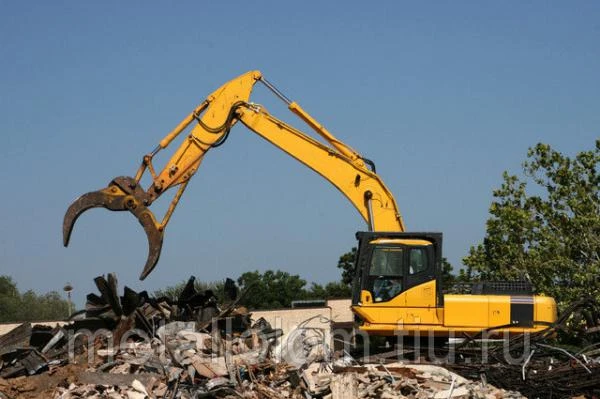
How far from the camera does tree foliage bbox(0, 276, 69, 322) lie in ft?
117

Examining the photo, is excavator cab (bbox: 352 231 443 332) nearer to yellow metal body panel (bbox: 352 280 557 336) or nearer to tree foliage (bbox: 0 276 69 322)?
yellow metal body panel (bbox: 352 280 557 336)

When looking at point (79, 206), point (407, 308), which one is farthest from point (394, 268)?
point (79, 206)

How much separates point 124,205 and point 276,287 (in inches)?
804

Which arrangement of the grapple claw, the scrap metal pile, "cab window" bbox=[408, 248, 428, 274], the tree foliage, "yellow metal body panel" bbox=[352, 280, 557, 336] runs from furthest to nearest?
1. the tree foliage
2. the grapple claw
3. "cab window" bbox=[408, 248, 428, 274]
4. "yellow metal body panel" bbox=[352, 280, 557, 336]
5. the scrap metal pile

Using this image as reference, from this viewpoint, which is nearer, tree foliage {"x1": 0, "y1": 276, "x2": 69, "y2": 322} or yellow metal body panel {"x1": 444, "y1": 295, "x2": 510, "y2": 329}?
yellow metal body panel {"x1": 444, "y1": 295, "x2": 510, "y2": 329}

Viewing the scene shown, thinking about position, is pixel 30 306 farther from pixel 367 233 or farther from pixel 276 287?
pixel 367 233

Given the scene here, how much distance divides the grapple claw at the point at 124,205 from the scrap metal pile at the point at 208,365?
988mm

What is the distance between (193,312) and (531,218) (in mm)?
13435

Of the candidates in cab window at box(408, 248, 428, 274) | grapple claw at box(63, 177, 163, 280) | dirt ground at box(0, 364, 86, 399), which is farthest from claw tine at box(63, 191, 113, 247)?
cab window at box(408, 248, 428, 274)

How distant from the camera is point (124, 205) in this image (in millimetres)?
17531

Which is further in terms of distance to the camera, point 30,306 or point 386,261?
point 30,306

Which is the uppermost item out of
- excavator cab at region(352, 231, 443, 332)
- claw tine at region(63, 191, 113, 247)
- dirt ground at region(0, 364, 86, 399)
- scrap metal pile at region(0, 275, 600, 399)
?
claw tine at region(63, 191, 113, 247)

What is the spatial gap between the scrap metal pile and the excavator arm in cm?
218

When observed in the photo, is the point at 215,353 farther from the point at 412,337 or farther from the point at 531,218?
the point at 531,218
